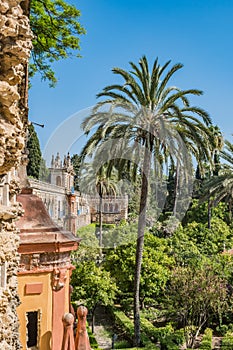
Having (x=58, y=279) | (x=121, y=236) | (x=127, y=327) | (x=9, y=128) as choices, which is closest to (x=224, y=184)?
(x=121, y=236)

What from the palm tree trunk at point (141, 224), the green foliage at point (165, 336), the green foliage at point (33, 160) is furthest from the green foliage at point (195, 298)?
the green foliage at point (33, 160)

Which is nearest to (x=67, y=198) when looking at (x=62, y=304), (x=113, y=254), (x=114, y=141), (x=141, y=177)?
(x=113, y=254)

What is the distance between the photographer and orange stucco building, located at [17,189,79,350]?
21.2ft

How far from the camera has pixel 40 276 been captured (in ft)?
21.8

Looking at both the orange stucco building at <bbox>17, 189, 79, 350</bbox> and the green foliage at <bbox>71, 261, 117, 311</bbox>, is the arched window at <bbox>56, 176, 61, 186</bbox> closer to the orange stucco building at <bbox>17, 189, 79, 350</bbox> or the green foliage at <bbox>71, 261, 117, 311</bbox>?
the green foliage at <bbox>71, 261, 117, 311</bbox>

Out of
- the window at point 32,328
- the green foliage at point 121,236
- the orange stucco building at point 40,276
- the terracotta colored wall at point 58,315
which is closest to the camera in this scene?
the orange stucco building at point 40,276

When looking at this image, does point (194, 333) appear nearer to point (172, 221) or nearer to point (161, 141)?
point (161, 141)

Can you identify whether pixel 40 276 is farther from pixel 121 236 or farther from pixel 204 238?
pixel 204 238

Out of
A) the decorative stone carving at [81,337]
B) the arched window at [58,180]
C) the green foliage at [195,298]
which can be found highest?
the arched window at [58,180]

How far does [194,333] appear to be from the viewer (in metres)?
13.8

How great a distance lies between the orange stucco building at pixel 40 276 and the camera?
6.46m

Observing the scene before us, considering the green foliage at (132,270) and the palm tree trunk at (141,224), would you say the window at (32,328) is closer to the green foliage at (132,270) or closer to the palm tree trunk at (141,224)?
the palm tree trunk at (141,224)

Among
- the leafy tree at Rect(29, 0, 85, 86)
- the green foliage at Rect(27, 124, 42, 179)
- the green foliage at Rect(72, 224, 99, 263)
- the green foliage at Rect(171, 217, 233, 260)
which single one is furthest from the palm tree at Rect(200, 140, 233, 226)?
the green foliage at Rect(27, 124, 42, 179)

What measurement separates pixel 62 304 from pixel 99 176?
578 cm
